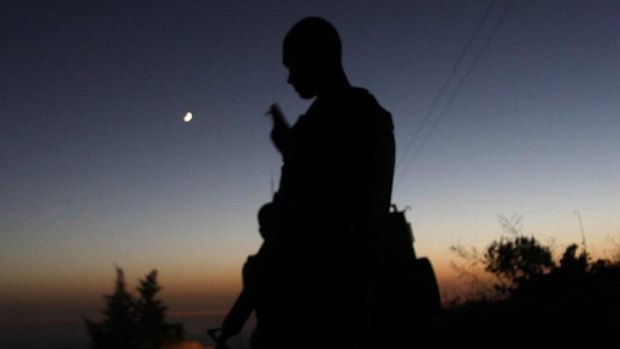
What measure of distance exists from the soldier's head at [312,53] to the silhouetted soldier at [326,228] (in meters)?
0.15

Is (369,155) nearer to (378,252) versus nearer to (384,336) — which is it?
(378,252)

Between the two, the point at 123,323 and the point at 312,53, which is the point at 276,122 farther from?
the point at 123,323

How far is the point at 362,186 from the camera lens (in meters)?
1.72

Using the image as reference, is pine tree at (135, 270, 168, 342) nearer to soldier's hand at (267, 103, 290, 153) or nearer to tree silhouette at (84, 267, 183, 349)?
tree silhouette at (84, 267, 183, 349)

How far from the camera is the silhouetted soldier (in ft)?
5.52

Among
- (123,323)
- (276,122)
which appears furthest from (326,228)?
(123,323)

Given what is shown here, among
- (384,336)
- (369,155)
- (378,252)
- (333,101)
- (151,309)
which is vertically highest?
(151,309)

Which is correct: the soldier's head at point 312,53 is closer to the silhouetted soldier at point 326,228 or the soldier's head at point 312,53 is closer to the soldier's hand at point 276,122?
the silhouetted soldier at point 326,228

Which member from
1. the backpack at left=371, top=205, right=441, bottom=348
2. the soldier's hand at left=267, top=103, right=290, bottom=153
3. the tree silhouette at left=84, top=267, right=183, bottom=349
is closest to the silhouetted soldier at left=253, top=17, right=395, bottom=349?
the backpack at left=371, top=205, right=441, bottom=348

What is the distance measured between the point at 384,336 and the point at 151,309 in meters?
58.5

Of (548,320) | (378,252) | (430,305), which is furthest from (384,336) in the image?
(548,320)

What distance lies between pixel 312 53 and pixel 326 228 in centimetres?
65

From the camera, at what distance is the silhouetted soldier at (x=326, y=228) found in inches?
66.2

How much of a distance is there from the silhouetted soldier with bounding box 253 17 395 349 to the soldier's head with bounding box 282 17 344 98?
15cm
